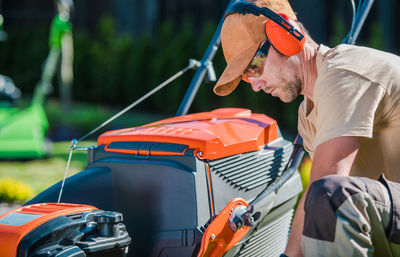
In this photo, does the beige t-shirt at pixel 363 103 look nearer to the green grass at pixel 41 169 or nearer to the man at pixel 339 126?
the man at pixel 339 126

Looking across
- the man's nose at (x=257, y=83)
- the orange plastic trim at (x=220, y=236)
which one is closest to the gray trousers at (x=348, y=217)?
the orange plastic trim at (x=220, y=236)

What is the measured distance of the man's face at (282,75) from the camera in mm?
1767

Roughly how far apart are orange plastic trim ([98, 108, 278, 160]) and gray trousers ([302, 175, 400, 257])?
0.52 m

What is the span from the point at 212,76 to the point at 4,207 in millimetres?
2325

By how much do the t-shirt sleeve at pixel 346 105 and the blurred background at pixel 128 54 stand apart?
11.1ft

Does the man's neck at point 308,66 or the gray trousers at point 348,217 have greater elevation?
the man's neck at point 308,66

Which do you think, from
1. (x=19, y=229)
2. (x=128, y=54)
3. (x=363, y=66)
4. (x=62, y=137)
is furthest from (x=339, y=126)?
(x=128, y=54)

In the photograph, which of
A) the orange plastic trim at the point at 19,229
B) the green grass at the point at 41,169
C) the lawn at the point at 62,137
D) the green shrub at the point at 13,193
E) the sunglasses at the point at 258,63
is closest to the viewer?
the orange plastic trim at the point at 19,229

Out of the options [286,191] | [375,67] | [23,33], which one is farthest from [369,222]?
[23,33]

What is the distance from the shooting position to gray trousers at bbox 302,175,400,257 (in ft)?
4.34

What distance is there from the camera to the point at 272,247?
2.18 metres

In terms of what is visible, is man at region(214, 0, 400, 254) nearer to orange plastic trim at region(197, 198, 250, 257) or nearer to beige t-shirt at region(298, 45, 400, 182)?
beige t-shirt at region(298, 45, 400, 182)

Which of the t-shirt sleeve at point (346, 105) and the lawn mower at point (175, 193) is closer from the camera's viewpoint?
the t-shirt sleeve at point (346, 105)

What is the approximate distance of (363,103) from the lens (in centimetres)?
148
